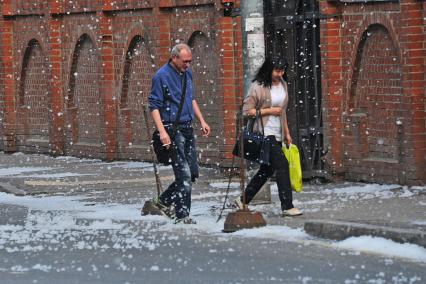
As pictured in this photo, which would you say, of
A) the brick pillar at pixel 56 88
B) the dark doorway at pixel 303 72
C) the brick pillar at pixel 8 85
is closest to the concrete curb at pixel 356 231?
the dark doorway at pixel 303 72

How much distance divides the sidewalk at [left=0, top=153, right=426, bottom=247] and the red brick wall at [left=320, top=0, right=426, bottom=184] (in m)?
0.31

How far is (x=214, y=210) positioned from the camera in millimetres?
17625

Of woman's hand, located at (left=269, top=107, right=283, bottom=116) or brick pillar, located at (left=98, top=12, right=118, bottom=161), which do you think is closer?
woman's hand, located at (left=269, top=107, right=283, bottom=116)

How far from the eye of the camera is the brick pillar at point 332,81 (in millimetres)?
20547

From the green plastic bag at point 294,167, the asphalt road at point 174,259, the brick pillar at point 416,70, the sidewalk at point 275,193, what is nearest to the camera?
the asphalt road at point 174,259

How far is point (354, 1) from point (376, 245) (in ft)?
22.9

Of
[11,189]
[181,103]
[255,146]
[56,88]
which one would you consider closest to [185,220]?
[255,146]

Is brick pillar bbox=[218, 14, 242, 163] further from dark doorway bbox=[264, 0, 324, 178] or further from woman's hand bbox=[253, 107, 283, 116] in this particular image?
woman's hand bbox=[253, 107, 283, 116]

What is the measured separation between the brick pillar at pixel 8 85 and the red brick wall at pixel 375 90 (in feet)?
38.3

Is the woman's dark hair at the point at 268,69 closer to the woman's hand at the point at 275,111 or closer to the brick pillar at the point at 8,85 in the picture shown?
the woman's hand at the point at 275,111

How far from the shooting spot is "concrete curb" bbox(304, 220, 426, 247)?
13.4 meters

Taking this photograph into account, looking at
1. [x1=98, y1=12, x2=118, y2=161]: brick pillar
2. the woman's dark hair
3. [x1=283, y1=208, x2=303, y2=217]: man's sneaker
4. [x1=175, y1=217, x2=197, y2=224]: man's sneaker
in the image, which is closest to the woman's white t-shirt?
the woman's dark hair

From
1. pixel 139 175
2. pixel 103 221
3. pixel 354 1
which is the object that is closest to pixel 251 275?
pixel 103 221

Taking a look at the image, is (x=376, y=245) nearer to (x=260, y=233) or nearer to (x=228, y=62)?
(x=260, y=233)
